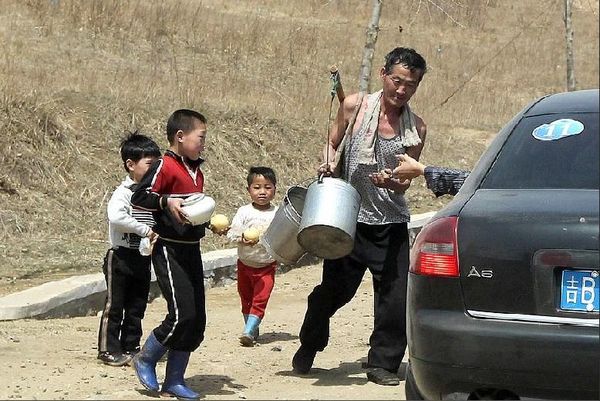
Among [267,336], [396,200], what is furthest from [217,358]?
[396,200]

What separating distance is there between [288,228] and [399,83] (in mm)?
1047

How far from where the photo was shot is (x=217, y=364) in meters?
7.24

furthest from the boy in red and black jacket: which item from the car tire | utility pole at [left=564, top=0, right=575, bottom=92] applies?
utility pole at [left=564, top=0, right=575, bottom=92]

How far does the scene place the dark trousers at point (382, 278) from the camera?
6.62 meters

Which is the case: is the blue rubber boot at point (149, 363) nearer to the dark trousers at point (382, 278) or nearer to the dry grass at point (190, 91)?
the dark trousers at point (382, 278)

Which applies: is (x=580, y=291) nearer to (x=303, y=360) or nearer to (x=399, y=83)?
(x=399, y=83)

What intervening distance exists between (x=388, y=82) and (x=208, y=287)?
14.3 feet

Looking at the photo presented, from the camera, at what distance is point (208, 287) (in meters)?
10.5

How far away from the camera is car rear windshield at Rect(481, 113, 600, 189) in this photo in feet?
15.6

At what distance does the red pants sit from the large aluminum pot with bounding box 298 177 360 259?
5.86 ft

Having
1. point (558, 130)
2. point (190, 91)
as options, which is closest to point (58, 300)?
point (558, 130)

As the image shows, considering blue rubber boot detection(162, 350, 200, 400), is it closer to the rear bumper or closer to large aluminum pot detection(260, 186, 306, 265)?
large aluminum pot detection(260, 186, 306, 265)

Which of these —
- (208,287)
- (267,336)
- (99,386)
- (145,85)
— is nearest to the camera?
(99,386)

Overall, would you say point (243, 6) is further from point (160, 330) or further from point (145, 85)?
point (160, 330)
